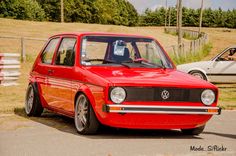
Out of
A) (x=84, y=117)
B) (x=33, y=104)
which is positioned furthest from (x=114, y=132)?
(x=33, y=104)

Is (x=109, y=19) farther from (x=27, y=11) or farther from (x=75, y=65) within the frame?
(x=75, y=65)

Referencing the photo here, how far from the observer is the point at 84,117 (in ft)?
28.7

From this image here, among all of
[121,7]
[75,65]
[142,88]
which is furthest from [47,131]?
[121,7]

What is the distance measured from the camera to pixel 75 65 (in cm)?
945

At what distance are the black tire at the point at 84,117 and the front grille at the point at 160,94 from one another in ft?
1.93

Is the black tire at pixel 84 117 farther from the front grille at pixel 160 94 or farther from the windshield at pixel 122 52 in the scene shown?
the windshield at pixel 122 52

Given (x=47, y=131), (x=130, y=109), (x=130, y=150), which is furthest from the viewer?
(x=47, y=131)

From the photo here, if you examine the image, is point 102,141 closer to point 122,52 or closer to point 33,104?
point 122,52

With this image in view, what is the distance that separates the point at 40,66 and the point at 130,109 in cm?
318

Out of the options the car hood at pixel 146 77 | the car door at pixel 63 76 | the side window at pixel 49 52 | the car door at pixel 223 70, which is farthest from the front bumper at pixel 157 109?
the car door at pixel 223 70

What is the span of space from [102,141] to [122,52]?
6.50 ft

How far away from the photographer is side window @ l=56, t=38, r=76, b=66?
977cm

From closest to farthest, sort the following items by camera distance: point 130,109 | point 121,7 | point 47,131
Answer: point 130,109, point 47,131, point 121,7

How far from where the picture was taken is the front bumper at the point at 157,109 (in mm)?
8185
